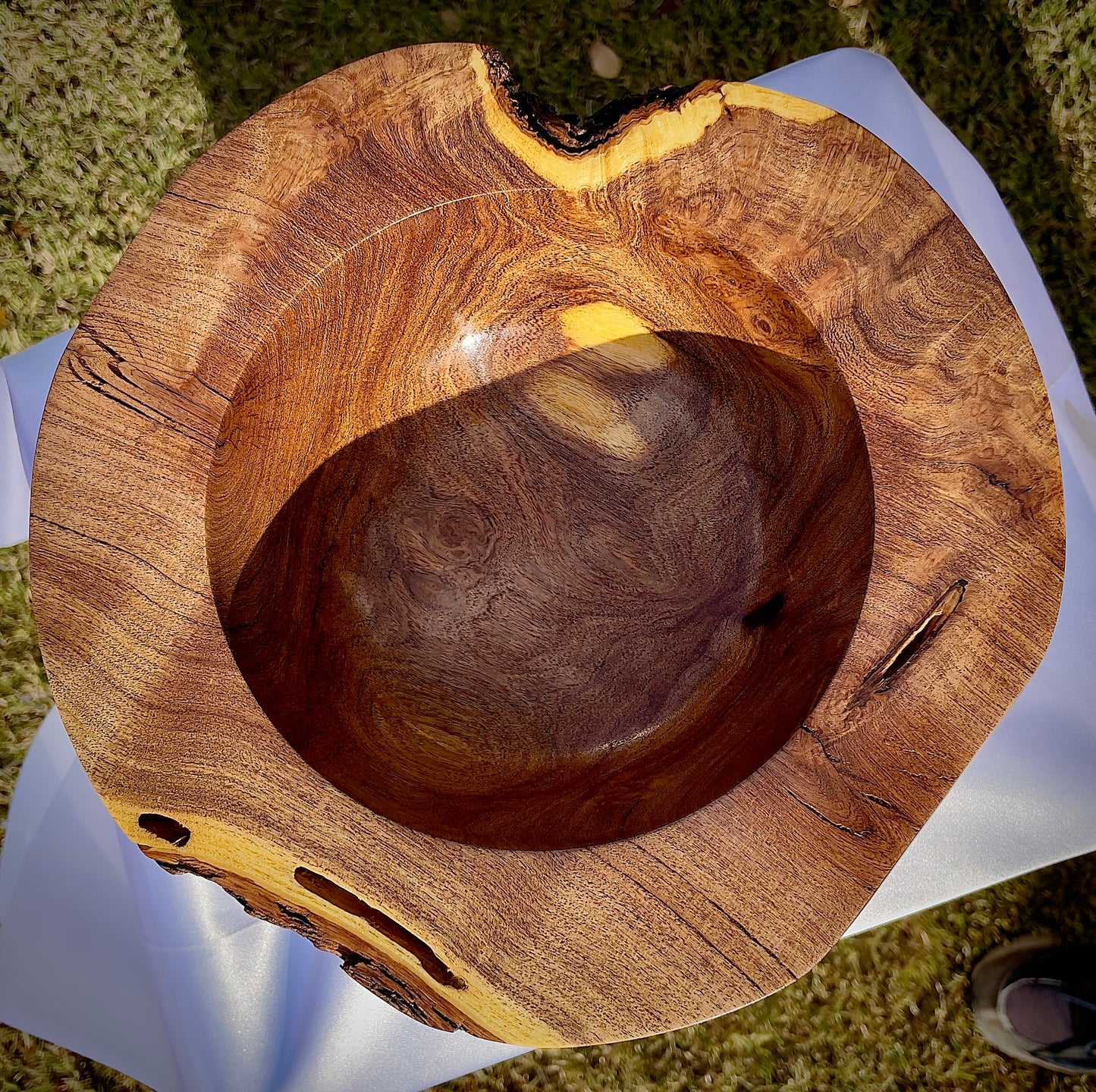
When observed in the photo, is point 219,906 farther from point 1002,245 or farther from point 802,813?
point 1002,245

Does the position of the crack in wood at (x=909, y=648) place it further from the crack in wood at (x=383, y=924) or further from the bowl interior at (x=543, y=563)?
the crack in wood at (x=383, y=924)

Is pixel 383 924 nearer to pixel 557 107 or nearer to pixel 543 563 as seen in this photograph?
pixel 543 563

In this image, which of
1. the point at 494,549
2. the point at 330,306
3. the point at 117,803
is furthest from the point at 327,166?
the point at 117,803

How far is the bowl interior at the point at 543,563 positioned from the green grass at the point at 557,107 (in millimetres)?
924

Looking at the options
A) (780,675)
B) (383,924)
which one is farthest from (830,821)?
(383,924)

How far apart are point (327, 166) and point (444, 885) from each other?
0.53 metres

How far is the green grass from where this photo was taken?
153 centimetres

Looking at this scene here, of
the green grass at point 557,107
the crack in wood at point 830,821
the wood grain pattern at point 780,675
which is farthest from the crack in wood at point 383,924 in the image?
the green grass at point 557,107

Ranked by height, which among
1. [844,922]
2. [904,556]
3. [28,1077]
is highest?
[904,556]

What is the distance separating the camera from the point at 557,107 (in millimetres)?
1521

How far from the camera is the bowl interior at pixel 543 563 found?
2.37 ft

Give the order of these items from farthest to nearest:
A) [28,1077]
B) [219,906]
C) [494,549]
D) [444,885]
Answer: [28,1077] → [219,906] → [494,549] → [444,885]

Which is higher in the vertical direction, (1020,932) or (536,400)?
(1020,932)

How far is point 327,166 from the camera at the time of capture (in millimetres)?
669
